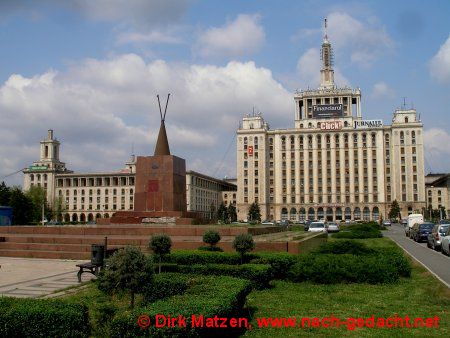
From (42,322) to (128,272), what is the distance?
1.68 meters

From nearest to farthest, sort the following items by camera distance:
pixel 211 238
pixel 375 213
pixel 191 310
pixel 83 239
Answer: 1. pixel 191 310
2. pixel 211 238
3. pixel 83 239
4. pixel 375 213

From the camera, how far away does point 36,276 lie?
13281mm

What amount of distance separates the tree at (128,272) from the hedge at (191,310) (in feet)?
2.55

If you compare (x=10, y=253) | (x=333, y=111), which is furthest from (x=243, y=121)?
(x=10, y=253)

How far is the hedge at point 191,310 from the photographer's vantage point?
5.43 metres

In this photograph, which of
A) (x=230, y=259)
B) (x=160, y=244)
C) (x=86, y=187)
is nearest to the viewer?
(x=160, y=244)

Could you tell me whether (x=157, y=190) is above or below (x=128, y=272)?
above

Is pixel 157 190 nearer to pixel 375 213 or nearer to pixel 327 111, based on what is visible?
pixel 375 213

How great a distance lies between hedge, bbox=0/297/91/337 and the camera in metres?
5.81

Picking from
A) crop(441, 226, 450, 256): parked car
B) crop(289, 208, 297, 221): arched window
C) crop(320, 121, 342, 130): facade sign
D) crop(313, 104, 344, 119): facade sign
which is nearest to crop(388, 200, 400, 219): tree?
crop(289, 208, 297, 221): arched window

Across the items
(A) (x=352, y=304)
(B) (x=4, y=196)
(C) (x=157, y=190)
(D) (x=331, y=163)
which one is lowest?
(A) (x=352, y=304)

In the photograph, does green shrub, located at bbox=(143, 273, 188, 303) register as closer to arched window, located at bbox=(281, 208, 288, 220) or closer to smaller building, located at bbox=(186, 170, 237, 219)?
smaller building, located at bbox=(186, 170, 237, 219)

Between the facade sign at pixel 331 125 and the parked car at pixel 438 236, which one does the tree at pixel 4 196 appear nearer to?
the parked car at pixel 438 236

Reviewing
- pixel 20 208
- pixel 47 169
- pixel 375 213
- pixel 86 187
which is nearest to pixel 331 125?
pixel 375 213
